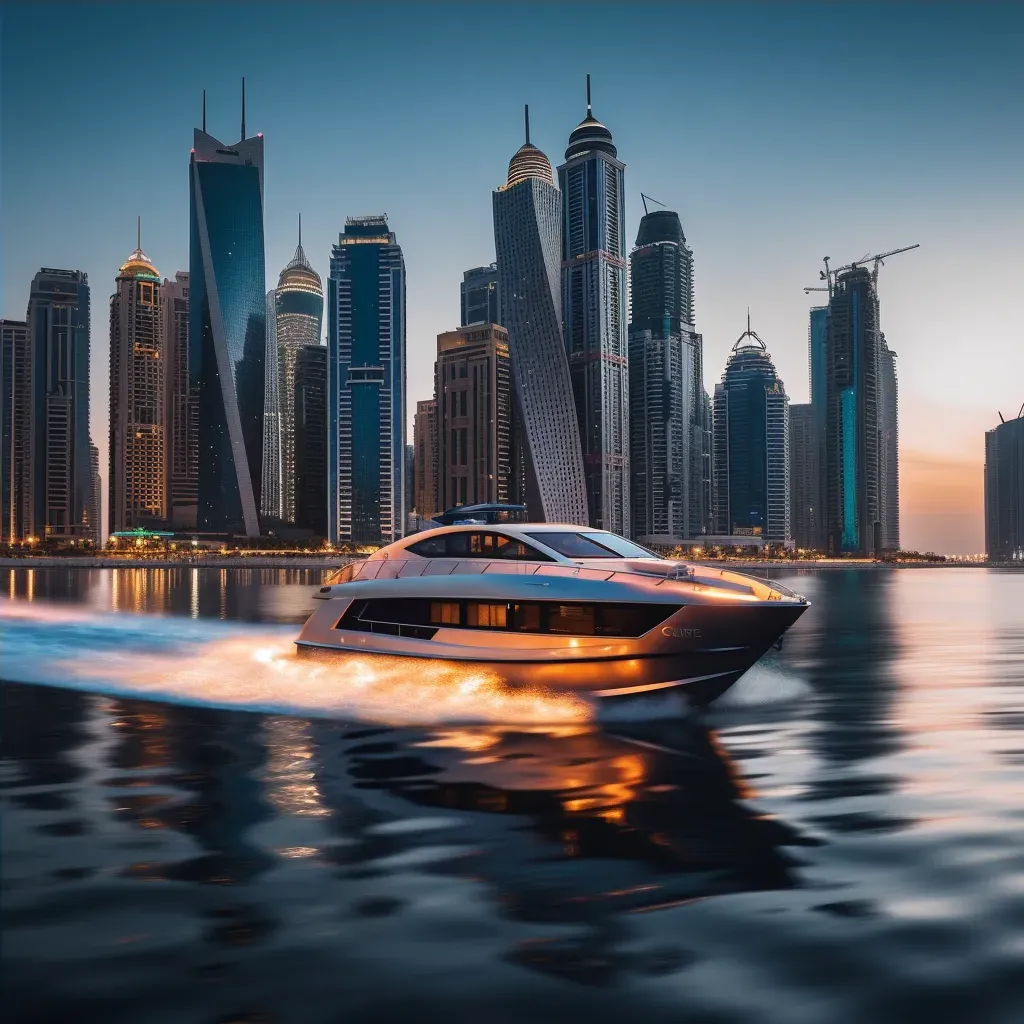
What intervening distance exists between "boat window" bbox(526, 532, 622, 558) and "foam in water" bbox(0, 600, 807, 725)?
2135mm

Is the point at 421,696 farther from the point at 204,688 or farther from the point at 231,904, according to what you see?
the point at 231,904

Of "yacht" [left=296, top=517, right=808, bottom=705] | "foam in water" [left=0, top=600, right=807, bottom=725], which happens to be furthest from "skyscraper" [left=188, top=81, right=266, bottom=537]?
"yacht" [left=296, top=517, right=808, bottom=705]

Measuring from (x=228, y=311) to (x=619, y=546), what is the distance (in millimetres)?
180373

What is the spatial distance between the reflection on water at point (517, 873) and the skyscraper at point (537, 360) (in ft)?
489

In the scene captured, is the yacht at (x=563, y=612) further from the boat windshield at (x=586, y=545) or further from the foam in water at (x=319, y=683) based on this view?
the foam in water at (x=319, y=683)

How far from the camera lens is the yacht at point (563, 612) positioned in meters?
10.8

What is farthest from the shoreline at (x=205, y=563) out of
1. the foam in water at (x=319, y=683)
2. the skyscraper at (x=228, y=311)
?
the foam in water at (x=319, y=683)

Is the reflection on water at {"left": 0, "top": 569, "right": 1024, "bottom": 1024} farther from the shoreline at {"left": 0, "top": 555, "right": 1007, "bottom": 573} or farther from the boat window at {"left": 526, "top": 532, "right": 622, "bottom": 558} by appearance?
the shoreline at {"left": 0, "top": 555, "right": 1007, "bottom": 573}

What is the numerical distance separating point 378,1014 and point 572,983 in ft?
3.25

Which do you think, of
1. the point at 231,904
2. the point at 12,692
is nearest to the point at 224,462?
the point at 12,692

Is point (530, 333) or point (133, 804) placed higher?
point (530, 333)

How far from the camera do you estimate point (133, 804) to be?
25.4ft

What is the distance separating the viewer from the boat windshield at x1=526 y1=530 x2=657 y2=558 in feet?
40.6

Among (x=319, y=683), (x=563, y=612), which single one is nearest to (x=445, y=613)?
(x=563, y=612)
